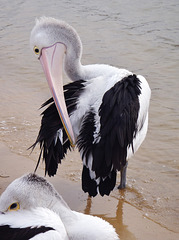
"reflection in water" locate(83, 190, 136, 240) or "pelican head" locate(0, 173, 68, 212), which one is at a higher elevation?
"pelican head" locate(0, 173, 68, 212)

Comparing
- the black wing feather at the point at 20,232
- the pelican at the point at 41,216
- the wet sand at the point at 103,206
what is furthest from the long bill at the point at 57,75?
the black wing feather at the point at 20,232

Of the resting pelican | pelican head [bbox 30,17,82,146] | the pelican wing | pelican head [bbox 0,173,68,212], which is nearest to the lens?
the resting pelican

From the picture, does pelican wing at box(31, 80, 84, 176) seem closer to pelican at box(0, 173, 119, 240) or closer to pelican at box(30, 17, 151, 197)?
pelican at box(30, 17, 151, 197)

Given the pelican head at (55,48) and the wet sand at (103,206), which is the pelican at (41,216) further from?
the pelican head at (55,48)

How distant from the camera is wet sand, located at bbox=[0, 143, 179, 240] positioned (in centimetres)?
297

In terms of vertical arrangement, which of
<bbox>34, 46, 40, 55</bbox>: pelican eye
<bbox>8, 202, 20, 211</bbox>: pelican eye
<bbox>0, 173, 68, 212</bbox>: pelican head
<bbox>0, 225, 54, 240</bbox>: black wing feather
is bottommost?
<bbox>0, 225, 54, 240</bbox>: black wing feather

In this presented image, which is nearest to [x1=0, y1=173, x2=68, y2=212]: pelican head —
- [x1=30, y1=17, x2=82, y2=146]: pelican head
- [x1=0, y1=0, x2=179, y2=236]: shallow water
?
[x1=0, y1=0, x2=179, y2=236]: shallow water

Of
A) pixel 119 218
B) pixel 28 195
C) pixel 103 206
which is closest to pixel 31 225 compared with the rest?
pixel 28 195

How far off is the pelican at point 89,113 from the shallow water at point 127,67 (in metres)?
0.44

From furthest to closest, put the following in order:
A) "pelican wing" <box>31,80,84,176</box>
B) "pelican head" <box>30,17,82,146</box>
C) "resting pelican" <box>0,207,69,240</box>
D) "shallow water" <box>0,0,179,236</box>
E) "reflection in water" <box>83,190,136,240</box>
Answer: "shallow water" <box>0,0,179,236</box>, "pelican head" <box>30,17,82,146</box>, "pelican wing" <box>31,80,84,176</box>, "reflection in water" <box>83,190,136,240</box>, "resting pelican" <box>0,207,69,240</box>

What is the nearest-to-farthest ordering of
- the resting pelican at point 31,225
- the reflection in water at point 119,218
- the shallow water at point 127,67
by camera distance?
the resting pelican at point 31,225, the reflection in water at point 119,218, the shallow water at point 127,67

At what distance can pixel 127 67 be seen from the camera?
6.36 meters

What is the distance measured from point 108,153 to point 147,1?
6885mm

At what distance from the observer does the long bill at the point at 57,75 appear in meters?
3.02
